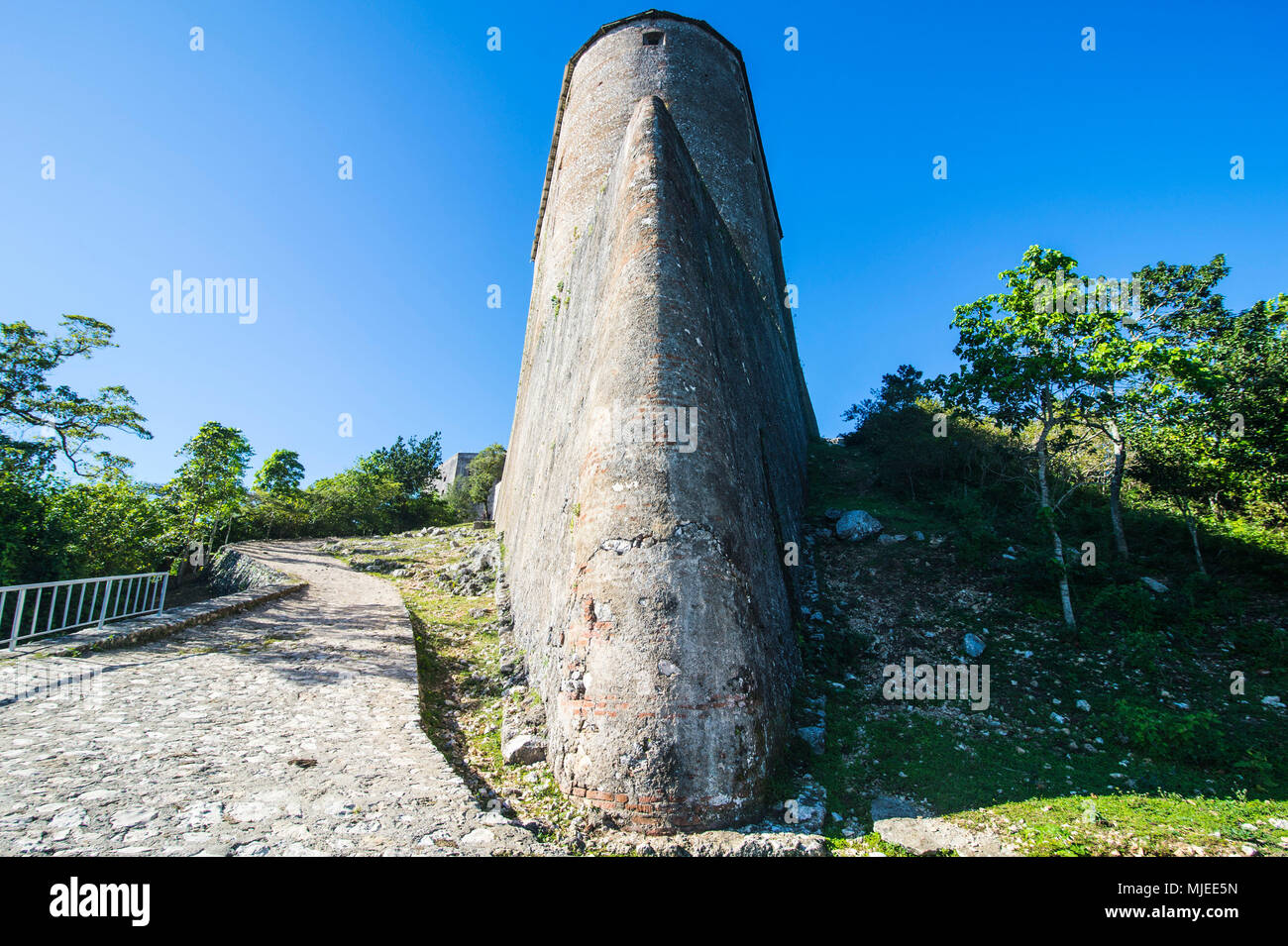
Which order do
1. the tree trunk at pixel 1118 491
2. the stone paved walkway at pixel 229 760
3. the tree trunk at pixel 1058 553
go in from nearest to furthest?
the stone paved walkway at pixel 229 760 < the tree trunk at pixel 1058 553 < the tree trunk at pixel 1118 491

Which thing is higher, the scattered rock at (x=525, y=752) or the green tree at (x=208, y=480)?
the green tree at (x=208, y=480)

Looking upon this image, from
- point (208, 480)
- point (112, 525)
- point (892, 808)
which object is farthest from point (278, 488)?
point (892, 808)

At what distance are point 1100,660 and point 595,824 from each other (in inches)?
309

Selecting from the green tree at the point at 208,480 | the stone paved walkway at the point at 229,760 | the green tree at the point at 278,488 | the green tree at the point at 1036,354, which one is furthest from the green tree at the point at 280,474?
the green tree at the point at 1036,354

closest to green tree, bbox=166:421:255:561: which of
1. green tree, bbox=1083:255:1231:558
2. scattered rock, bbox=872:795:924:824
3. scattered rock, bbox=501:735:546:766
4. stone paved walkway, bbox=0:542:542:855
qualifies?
stone paved walkway, bbox=0:542:542:855

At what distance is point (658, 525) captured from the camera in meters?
4.43

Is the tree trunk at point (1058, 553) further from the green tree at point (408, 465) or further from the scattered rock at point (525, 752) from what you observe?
the green tree at point (408, 465)

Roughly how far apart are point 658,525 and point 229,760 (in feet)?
13.0

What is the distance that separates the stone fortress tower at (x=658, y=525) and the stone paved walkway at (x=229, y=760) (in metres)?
1.09

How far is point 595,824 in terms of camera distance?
12.4 feet

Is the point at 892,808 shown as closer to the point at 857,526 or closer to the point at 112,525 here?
the point at 857,526

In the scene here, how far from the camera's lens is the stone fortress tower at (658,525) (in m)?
Result: 3.90
